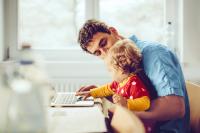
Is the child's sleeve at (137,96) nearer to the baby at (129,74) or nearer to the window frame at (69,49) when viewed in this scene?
the baby at (129,74)

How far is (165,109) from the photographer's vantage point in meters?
1.24

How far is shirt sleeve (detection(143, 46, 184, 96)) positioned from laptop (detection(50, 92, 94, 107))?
0.33 metres

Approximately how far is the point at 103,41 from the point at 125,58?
0.33 meters

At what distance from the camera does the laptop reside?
5.12 feet

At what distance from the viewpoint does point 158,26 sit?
3.12m

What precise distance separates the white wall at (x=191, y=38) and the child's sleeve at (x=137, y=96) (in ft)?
5.43

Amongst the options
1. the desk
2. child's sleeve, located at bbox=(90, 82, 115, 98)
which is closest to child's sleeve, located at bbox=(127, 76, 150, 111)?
the desk

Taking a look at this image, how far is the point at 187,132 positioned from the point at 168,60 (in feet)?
0.98

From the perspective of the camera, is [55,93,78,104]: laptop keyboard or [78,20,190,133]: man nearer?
[78,20,190,133]: man

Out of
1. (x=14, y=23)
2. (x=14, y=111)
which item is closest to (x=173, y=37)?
(x=14, y=23)

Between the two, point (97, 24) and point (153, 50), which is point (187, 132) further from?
point (97, 24)

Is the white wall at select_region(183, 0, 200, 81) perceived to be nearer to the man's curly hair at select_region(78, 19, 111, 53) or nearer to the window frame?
the window frame

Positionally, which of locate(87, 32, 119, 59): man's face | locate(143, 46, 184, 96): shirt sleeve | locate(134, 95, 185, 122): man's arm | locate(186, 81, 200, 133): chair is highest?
locate(87, 32, 119, 59): man's face

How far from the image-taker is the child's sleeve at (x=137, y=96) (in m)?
1.24
